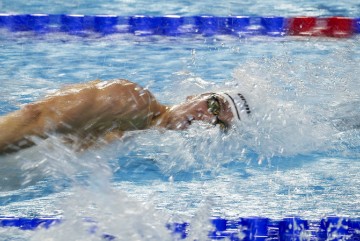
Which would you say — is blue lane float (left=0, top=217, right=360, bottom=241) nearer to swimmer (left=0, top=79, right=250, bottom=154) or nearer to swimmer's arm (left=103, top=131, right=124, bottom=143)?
swimmer (left=0, top=79, right=250, bottom=154)

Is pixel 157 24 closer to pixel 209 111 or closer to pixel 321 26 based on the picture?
pixel 321 26

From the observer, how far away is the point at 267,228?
6.89 feet

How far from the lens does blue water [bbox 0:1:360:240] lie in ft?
7.07

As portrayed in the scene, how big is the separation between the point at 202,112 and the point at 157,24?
84.4 inches

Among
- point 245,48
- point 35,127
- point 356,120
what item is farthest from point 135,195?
point 245,48

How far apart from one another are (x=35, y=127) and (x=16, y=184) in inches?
7.4

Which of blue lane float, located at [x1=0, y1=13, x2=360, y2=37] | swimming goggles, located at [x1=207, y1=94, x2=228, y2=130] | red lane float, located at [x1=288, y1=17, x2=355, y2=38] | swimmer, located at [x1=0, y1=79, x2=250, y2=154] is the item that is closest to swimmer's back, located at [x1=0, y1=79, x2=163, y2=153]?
swimmer, located at [x1=0, y1=79, x2=250, y2=154]

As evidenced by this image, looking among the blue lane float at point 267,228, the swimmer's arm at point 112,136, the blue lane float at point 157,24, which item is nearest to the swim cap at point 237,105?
the swimmer's arm at point 112,136

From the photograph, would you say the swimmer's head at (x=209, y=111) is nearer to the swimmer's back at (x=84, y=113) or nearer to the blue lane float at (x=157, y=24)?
the swimmer's back at (x=84, y=113)

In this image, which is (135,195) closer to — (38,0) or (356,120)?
(356,120)

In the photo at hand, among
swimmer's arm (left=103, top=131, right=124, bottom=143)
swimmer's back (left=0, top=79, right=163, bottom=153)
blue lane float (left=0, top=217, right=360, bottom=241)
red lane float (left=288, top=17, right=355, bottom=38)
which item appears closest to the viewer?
blue lane float (left=0, top=217, right=360, bottom=241)

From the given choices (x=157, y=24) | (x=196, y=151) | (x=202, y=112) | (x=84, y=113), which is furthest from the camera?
(x=157, y=24)

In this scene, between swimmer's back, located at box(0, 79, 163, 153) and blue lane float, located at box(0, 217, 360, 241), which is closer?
blue lane float, located at box(0, 217, 360, 241)

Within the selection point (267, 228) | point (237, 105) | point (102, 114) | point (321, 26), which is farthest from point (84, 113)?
point (321, 26)
